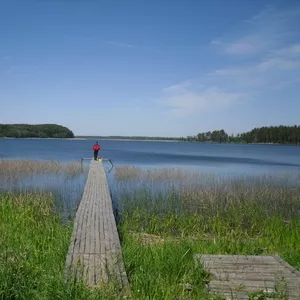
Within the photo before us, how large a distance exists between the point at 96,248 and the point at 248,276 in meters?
2.26

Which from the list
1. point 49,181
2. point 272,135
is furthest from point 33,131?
point 49,181

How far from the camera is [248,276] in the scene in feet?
15.8

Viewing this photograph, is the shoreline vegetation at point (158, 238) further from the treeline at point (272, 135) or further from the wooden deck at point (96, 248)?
the treeline at point (272, 135)

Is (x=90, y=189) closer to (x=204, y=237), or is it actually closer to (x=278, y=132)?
(x=204, y=237)

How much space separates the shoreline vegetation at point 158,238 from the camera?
12.7 feet

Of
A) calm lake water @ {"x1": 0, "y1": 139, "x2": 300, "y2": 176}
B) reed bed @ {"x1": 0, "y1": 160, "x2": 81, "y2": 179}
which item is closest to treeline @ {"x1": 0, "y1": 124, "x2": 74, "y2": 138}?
calm lake water @ {"x1": 0, "y1": 139, "x2": 300, "y2": 176}

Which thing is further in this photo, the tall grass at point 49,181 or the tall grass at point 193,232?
the tall grass at point 49,181

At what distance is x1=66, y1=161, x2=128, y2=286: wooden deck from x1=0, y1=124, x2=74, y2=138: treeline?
136 meters

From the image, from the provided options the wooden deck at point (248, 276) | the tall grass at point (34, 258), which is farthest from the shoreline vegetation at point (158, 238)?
the wooden deck at point (248, 276)

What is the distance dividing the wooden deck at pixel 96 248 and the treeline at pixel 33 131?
136 m

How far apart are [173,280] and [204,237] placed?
366 centimetres

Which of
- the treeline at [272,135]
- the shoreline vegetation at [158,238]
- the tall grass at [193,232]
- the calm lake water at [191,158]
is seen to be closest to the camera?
the shoreline vegetation at [158,238]

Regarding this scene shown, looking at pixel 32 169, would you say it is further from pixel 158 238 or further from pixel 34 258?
pixel 34 258

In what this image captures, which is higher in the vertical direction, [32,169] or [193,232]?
[32,169]
